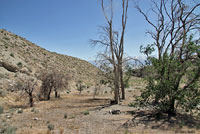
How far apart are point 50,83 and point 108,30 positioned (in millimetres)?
9223

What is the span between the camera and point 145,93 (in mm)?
7887

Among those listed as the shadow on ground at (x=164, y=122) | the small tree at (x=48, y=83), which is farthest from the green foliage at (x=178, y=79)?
the small tree at (x=48, y=83)

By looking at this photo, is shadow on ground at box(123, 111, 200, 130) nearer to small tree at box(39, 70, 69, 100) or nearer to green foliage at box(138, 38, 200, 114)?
green foliage at box(138, 38, 200, 114)

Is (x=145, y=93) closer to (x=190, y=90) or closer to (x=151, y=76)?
(x=151, y=76)

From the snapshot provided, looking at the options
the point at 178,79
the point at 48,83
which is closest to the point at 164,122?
the point at 178,79

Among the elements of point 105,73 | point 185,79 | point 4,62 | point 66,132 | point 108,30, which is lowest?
point 66,132

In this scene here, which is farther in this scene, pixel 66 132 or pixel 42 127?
pixel 42 127

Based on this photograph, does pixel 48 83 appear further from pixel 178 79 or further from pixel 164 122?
pixel 178 79

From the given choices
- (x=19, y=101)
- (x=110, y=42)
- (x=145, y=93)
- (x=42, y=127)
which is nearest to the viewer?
(x=42, y=127)

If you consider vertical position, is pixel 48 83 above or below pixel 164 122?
above

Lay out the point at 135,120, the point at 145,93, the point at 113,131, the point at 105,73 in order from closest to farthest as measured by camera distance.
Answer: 1. the point at 113,131
2. the point at 135,120
3. the point at 145,93
4. the point at 105,73

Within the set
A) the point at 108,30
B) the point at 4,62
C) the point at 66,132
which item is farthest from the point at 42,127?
the point at 4,62

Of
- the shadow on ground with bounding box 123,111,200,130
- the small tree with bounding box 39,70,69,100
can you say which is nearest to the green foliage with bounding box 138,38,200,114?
the shadow on ground with bounding box 123,111,200,130

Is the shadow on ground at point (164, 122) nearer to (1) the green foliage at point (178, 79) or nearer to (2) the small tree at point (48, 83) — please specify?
(1) the green foliage at point (178, 79)
